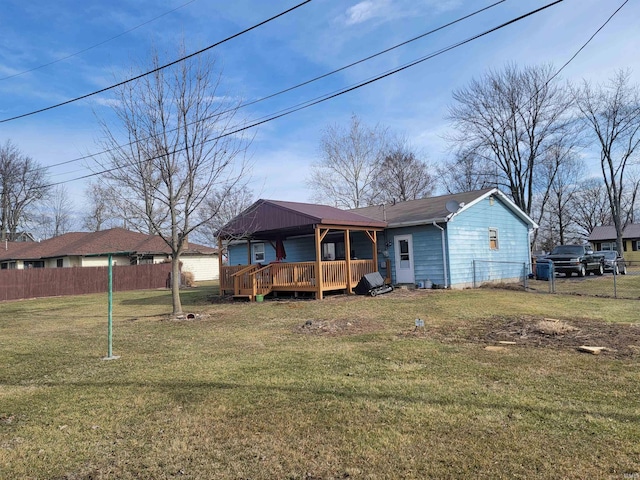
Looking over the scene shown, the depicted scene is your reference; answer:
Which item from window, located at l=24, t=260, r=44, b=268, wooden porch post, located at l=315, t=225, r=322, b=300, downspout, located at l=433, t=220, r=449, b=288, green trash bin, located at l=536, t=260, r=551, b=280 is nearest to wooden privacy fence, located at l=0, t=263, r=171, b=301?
window, located at l=24, t=260, r=44, b=268

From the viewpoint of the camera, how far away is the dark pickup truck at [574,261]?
24391 millimetres

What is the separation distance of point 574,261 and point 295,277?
1650 cm

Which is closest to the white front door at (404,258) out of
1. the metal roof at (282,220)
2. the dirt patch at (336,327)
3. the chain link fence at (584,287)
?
the metal roof at (282,220)

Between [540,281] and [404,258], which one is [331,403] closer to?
[404,258]

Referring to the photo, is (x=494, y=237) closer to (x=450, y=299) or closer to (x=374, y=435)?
(x=450, y=299)

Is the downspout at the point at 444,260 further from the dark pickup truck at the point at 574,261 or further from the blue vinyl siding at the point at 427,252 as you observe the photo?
the dark pickup truck at the point at 574,261

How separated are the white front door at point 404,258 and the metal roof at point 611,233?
39.6 m

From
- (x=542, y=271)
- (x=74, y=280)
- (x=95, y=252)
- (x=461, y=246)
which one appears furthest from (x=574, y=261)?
(x=95, y=252)

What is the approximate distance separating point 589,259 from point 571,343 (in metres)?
21.1

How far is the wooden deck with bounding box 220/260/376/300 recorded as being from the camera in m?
16.2

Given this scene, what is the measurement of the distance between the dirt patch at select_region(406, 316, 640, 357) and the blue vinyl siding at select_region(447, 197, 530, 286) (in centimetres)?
801

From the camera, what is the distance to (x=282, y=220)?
16953 millimetres

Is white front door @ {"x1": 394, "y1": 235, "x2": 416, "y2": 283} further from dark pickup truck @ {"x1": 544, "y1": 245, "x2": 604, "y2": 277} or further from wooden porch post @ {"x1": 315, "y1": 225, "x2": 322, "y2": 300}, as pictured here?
dark pickup truck @ {"x1": 544, "y1": 245, "x2": 604, "y2": 277}

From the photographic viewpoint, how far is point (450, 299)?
14.0 m
